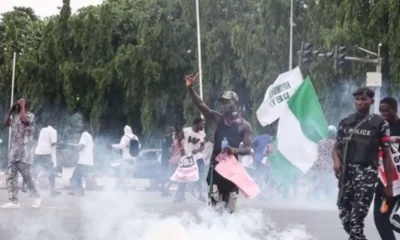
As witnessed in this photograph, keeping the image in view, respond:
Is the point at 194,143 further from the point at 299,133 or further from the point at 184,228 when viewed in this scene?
the point at 184,228

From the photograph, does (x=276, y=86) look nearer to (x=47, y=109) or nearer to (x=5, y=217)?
(x=5, y=217)

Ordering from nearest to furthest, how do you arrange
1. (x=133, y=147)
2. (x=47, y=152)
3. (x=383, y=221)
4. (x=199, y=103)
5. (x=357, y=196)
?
(x=357, y=196)
(x=383, y=221)
(x=199, y=103)
(x=47, y=152)
(x=133, y=147)

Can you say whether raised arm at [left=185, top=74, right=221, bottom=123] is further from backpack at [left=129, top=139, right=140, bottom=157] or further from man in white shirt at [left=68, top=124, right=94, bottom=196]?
backpack at [left=129, top=139, right=140, bottom=157]

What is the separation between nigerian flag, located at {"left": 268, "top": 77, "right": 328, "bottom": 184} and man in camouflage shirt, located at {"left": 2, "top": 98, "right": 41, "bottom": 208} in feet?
15.1

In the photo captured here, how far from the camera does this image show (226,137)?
9883 mm

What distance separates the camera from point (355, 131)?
8266 mm

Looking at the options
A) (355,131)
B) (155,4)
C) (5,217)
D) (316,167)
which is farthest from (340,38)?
(355,131)

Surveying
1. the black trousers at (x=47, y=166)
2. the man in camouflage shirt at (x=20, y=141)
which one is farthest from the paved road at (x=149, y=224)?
the black trousers at (x=47, y=166)

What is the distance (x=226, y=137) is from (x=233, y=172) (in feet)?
1.35

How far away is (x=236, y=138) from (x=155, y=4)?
1524 inches

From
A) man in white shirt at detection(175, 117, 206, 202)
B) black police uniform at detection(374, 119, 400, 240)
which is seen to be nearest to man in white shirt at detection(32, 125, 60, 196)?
man in white shirt at detection(175, 117, 206, 202)

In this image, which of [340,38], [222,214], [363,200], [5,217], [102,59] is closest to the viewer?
[363,200]

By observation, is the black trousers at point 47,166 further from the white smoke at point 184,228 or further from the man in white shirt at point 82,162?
the white smoke at point 184,228

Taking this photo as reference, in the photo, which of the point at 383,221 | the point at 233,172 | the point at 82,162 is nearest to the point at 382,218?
the point at 383,221
